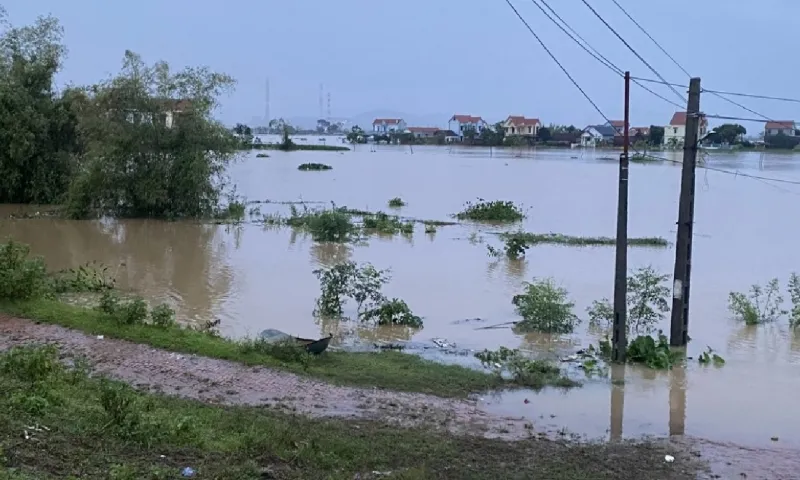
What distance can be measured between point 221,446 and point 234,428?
0.68 meters

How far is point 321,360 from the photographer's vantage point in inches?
404

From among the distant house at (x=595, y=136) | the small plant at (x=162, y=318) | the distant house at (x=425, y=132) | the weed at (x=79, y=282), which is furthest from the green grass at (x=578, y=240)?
the distant house at (x=425, y=132)

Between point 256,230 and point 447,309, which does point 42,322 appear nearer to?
point 447,309

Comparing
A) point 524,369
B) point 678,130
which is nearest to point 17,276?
point 524,369

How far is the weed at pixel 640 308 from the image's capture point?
45.3 feet

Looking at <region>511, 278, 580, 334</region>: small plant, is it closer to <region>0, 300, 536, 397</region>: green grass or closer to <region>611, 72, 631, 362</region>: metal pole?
<region>611, 72, 631, 362</region>: metal pole

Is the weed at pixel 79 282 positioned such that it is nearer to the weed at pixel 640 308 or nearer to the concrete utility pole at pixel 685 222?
the weed at pixel 640 308

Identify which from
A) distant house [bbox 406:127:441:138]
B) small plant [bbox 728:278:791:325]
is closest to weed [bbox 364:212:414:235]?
small plant [bbox 728:278:791:325]

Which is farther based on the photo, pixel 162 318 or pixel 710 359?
pixel 710 359

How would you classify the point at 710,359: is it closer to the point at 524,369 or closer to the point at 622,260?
the point at 622,260

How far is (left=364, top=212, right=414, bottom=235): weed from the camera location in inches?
1045

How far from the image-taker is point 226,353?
9.73 m

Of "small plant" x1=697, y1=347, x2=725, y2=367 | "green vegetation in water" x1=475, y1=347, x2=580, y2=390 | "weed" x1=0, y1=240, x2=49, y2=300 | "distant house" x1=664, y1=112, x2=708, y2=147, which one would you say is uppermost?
"distant house" x1=664, y1=112, x2=708, y2=147

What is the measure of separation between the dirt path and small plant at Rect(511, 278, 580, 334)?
4.67 meters
